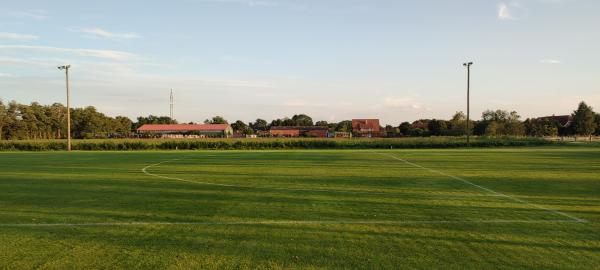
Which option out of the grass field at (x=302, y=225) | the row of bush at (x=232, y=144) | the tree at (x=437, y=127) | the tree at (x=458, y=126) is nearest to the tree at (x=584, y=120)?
the tree at (x=458, y=126)

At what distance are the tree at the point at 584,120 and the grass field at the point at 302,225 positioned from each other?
3449 inches

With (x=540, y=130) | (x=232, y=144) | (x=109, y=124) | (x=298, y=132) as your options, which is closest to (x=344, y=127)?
(x=298, y=132)

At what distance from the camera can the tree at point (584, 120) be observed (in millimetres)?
81250

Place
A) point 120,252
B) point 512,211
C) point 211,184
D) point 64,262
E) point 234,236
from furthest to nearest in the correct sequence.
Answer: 1. point 211,184
2. point 512,211
3. point 234,236
4. point 120,252
5. point 64,262

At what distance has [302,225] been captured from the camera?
22.3 feet

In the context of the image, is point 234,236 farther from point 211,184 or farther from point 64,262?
point 211,184

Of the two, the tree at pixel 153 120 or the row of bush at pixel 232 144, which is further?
the tree at pixel 153 120

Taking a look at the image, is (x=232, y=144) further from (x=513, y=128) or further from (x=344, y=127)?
(x=344, y=127)

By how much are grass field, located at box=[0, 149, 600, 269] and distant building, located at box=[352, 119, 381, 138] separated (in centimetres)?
9981

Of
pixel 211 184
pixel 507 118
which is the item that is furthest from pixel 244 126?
pixel 211 184

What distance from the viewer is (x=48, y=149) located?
150 feet

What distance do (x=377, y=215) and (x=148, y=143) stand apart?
4582cm

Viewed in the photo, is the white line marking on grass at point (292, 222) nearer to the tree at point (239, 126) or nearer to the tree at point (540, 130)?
the tree at point (540, 130)

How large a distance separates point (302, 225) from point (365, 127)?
110371mm
